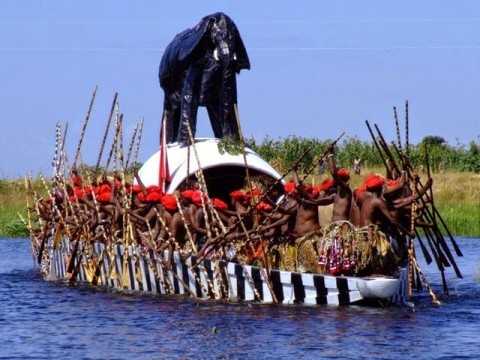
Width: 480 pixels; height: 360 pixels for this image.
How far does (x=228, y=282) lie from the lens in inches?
938

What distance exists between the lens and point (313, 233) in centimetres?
2284

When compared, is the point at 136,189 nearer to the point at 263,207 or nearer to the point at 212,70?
the point at 212,70

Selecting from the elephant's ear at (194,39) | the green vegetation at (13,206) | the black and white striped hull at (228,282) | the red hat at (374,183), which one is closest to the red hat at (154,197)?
the black and white striped hull at (228,282)

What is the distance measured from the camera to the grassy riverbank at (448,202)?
137ft

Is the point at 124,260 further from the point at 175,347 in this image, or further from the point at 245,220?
the point at 175,347

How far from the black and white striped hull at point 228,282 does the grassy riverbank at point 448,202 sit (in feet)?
51.6

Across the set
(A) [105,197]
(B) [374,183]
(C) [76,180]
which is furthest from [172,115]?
(B) [374,183]

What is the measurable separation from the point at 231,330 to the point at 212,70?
940 centimetres

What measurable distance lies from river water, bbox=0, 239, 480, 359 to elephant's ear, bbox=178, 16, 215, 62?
5.78 meters

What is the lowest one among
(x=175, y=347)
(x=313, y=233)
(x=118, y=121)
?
(x=175, y=347)

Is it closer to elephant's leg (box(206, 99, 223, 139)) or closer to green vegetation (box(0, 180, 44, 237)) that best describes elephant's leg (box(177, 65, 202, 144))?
elephant's leg (box(206, 99, 223, 139))

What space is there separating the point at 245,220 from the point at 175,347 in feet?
15.3

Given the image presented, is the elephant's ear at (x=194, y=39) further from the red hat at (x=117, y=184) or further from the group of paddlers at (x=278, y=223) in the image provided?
the red hat at (x=117, y=184)

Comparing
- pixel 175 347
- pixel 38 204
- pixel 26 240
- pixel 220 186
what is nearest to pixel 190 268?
pixel 175 347
